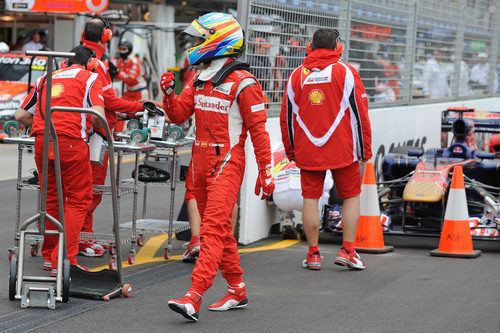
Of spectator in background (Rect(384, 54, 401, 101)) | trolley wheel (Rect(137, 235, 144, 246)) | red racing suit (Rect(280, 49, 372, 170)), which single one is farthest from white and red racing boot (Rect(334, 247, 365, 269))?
spectator in background (Rect(384, 54, 401, 101))

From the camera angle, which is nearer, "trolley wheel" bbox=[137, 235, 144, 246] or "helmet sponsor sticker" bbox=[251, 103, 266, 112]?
"helmet sponsor sticker" bbox=[251, 103, 266, 112]

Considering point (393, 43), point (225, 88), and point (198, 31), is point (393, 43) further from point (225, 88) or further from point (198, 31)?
point (225, 88)

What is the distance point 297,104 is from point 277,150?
154cm

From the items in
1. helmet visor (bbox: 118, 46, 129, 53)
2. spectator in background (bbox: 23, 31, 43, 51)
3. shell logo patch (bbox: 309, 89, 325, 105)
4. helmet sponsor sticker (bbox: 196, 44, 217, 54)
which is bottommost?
shell logo patch (bbox: 309, 89, 325, 105)

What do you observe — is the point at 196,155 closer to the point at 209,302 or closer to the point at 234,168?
the point at 234,168

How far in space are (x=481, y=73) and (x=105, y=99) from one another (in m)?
13.3

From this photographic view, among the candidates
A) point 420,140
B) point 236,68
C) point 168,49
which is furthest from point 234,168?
point 168,49

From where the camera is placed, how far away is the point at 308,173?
8.24 metres

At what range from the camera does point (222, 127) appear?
6539 millimetres

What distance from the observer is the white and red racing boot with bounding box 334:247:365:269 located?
8.12 meters

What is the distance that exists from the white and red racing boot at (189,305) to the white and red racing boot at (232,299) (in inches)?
16.0

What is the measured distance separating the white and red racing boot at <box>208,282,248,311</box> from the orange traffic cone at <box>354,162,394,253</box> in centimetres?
270

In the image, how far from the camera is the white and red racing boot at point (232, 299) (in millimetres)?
6516

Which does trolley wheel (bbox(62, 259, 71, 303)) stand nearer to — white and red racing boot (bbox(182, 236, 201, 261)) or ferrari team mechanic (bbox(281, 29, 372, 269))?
white and red racing boot (bbox(182, 236, 201, 261))
